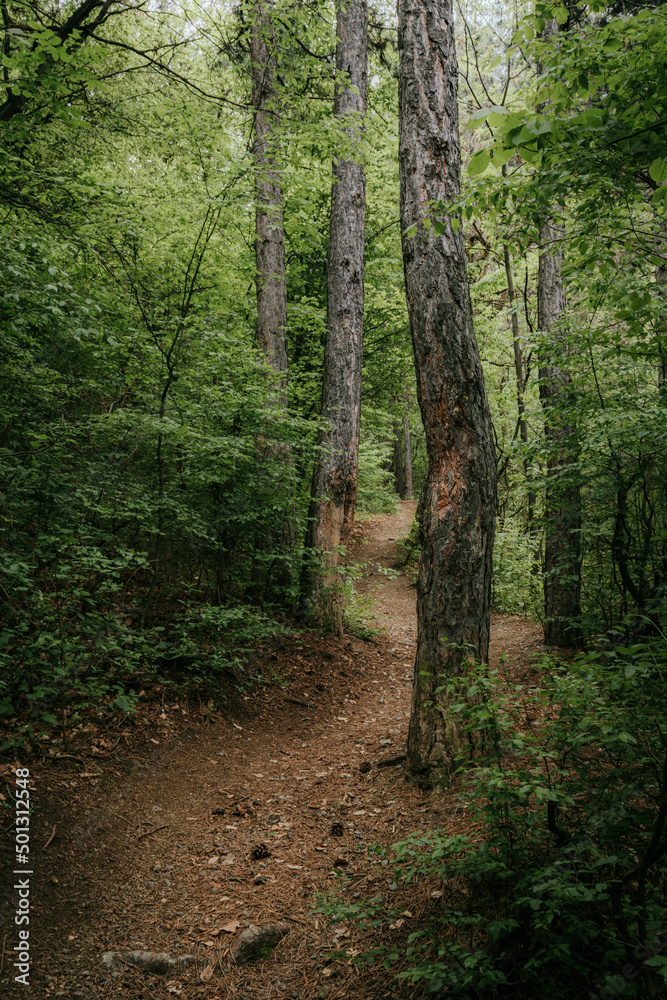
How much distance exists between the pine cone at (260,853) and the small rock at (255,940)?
2.08ft

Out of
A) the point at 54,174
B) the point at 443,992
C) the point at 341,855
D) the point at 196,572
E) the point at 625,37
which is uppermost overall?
the point at 54,174

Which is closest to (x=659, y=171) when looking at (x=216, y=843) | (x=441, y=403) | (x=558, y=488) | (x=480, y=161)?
(x=480, y=161)

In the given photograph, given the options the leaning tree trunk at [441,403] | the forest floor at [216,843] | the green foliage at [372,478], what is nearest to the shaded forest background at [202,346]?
the leaning tree trunk at [441,403]

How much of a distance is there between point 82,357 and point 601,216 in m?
4.95

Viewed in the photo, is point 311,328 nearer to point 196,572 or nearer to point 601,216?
point 196,572

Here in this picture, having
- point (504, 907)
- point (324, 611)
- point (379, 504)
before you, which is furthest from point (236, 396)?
point (379, 504)

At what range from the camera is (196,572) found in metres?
6.28

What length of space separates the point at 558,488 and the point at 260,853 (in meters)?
4.25

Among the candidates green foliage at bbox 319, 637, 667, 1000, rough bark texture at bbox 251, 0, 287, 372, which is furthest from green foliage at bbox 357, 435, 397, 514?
green foliage at bbox 319, 637, 667, 1000

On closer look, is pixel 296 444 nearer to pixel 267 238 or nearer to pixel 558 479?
pixel 558 479

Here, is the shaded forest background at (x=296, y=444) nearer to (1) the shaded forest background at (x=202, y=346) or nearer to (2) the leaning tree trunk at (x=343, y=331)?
(1) the shaded forest background at (x=202, y=346)

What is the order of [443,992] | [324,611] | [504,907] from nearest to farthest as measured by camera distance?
[443,992]
[504,907]
[324,611]

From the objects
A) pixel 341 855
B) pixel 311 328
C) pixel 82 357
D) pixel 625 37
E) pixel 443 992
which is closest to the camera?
pixel 443 992

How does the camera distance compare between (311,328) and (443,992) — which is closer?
(443,992)
